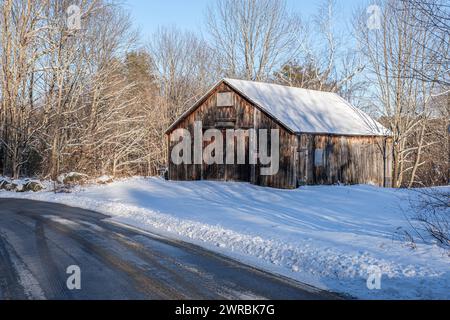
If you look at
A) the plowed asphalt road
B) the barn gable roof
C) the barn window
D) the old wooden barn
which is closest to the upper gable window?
the old wooden barn

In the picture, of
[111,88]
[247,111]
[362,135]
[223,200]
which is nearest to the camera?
[223,200]

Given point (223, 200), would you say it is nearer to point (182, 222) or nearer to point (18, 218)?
point (182, 222)

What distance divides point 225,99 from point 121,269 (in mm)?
19590

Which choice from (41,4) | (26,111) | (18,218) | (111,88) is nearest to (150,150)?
(111,88)

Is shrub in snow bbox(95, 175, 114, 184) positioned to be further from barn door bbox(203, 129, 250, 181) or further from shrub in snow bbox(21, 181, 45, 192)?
barn door bbox(203, 129, 250, 181)

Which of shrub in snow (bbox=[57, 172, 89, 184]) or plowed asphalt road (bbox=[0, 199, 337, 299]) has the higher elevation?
shrub in snow (bbox=[57, 172, 89, 184])

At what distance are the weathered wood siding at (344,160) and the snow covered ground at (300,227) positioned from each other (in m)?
1.18

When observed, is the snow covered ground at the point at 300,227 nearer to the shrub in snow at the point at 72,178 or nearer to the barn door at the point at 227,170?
the barn door at the point at 227,170

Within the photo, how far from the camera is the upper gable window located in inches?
1039

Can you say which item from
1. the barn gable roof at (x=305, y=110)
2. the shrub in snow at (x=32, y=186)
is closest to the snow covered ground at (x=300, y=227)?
the shrub in snow at (x=32, y=186)

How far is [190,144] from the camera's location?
28266mm

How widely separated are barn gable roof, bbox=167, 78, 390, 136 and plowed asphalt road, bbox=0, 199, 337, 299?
1432cm

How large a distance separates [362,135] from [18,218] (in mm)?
20315
